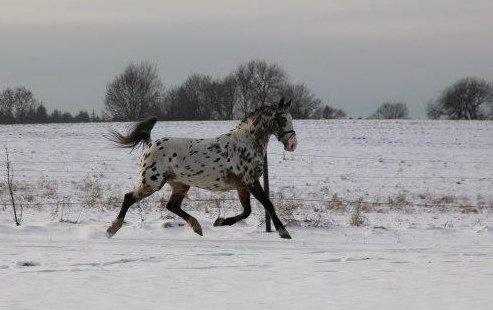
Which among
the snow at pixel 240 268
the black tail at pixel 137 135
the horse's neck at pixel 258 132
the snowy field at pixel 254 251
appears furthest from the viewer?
the black tail at pixel 137 135

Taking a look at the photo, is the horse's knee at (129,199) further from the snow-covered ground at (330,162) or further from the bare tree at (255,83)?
the bare tree at (255,83)

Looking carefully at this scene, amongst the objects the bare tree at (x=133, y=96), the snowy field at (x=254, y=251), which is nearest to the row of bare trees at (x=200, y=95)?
the bare tree at (x=133, y=96)

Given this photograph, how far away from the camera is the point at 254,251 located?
7.73 m

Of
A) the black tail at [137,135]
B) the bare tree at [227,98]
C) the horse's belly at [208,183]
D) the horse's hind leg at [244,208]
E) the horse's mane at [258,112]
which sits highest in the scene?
the bare tree at [227,98]

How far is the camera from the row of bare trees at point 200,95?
64.6 m

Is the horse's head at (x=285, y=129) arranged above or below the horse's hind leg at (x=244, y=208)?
above

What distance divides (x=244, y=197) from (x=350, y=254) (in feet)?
7.92

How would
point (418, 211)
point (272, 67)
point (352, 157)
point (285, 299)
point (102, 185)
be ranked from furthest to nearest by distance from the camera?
point (272, 67)
point (352, 157)
point (102, 185)
point (418, 211)
point (285, 299)

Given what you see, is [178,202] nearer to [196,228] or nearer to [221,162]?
[196,228]

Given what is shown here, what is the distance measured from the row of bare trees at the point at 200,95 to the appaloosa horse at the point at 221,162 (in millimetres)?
53969

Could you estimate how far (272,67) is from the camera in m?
68.6

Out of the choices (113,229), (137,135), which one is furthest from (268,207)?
(137,135)

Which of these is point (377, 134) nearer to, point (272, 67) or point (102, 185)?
point (102, 185)

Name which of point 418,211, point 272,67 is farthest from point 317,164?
point 272,67
